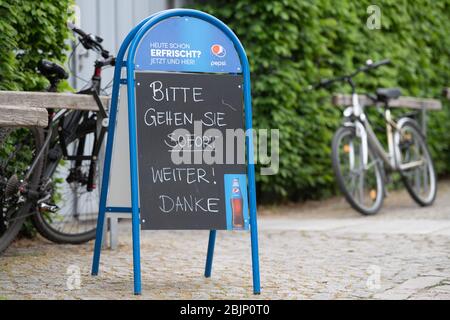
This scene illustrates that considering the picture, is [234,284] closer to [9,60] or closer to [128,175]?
[128,175]

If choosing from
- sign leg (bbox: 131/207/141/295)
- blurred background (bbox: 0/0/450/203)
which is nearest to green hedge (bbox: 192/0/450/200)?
blurred background (bbox: 0/0/450/203)

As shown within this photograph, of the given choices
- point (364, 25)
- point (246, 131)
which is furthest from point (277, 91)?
point (246, 131)

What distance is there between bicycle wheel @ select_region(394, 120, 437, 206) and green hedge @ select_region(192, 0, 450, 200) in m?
0.69

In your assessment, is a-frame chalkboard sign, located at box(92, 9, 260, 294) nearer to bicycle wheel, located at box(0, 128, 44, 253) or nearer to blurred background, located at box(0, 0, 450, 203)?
bicycle wheel, located at box(0, 128, 44, 253)

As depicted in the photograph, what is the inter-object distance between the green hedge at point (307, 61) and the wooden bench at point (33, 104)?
2869mm

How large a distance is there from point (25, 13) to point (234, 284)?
2.26 meters

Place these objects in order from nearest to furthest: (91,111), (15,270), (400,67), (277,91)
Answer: (15,270)
(91,111)
(277,91)
(400,67)

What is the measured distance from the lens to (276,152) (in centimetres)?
839

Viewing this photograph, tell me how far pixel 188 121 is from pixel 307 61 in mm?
4298

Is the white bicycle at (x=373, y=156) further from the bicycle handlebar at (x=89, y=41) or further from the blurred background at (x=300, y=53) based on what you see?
the bicycle handlebar at (x=89, y=41)

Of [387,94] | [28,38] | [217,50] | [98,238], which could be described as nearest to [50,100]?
[28,38]

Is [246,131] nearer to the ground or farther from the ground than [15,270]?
farther from the ground

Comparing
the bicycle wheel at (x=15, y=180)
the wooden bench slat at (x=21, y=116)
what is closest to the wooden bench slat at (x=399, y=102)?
the bicycle wheel at (x=15, y=180)

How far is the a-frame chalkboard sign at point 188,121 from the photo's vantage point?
173 inches
